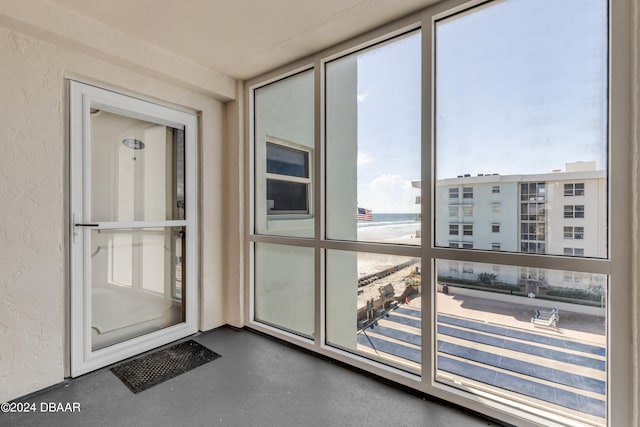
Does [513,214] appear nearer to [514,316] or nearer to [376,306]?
[514,316]

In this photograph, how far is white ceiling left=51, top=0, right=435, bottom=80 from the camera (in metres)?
1.87

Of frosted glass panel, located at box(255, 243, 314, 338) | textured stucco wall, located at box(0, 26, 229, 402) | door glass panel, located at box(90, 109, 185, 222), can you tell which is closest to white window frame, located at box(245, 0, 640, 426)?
frosted glass panel, located at box(255, 243, 314, 338)

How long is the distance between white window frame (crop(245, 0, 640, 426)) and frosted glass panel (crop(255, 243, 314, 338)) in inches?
6.0

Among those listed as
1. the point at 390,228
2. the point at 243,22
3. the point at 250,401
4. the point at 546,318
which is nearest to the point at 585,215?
the point at 546,318

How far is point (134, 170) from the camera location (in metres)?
2.53

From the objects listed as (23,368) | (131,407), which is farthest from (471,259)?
(23,368)

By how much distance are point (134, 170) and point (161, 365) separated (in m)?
1.56

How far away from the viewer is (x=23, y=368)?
1904 mm

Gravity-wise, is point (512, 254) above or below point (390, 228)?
below

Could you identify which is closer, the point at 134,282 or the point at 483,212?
the point at 483,212

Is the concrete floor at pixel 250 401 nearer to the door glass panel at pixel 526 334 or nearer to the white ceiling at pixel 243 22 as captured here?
the door glass panel at pixel 526 334

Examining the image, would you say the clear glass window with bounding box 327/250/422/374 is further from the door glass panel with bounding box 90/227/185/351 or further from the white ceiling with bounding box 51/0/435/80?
the white ceiling with bounding box 51/0/435/80

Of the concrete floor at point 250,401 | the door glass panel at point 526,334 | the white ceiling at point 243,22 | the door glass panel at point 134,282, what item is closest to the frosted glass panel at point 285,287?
the concrete floor at point 250,401

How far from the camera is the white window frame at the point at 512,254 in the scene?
1.43m
